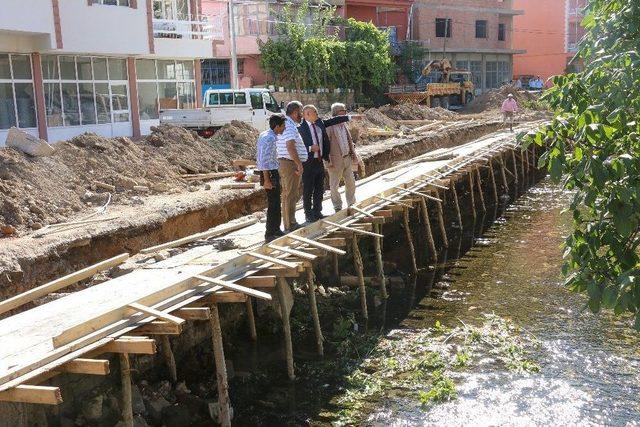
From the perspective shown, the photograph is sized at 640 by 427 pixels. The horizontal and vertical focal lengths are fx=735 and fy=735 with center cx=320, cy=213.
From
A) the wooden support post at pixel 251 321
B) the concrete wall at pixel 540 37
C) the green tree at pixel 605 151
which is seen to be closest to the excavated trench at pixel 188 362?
the wooden support post at pixel 251 321

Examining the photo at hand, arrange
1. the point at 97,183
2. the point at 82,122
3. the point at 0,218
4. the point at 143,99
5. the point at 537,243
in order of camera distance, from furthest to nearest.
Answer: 1. the point at 143,99
2. the point at 82,122
3. the point at 537,243
4. the point at 97,183
5. the point at 0,218

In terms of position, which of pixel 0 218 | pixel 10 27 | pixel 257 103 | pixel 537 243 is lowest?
pixel 537 243

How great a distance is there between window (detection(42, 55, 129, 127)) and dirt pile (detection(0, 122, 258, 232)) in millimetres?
5087

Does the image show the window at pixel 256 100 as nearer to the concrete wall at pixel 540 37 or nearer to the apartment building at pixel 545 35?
the apartment building at pixel 545 35

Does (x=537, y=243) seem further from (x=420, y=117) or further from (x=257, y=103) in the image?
(x=420, y=117)

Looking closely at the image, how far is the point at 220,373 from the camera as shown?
7.84 meters

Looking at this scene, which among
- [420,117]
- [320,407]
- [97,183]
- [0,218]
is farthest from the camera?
[420,117]

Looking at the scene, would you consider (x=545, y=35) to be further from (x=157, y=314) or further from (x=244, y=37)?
(x=157, y=314)

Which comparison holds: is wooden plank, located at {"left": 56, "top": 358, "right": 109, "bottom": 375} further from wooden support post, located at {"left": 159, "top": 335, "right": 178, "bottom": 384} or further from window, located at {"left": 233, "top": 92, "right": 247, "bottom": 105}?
window, located at {"left": 233, "top": 92, "right": 247, "bottom": 105}

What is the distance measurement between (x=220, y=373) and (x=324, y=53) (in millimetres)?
31860

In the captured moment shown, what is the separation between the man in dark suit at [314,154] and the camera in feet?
35.7

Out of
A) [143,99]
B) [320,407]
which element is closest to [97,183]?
[320,407]

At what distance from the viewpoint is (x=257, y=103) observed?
25953mm

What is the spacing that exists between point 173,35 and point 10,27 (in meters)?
8.93
